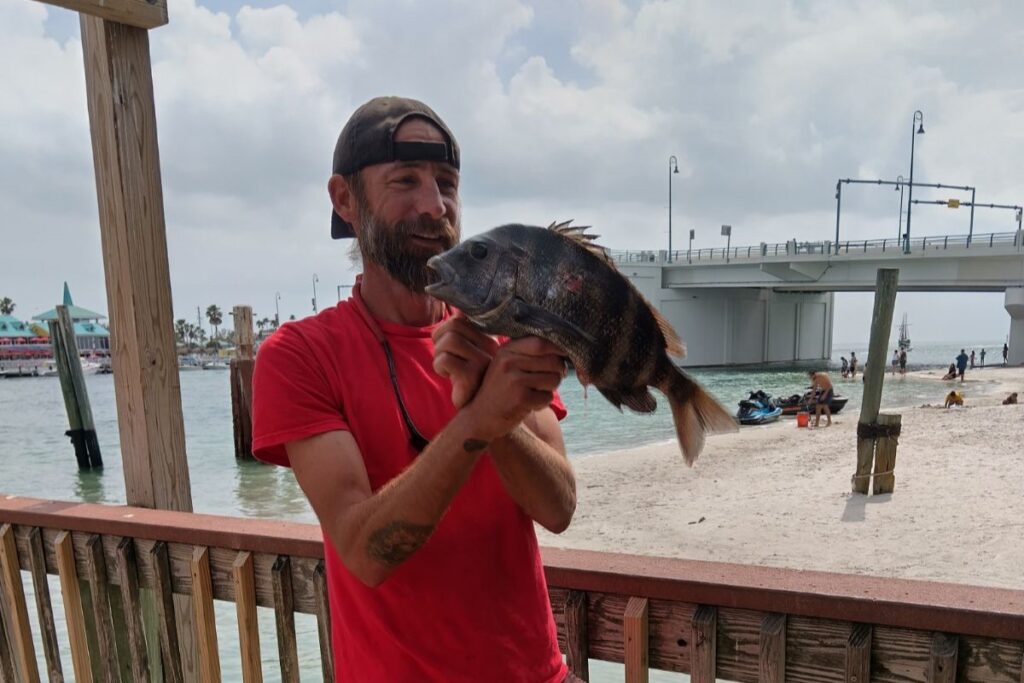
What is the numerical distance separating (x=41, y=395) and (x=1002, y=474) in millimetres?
55168

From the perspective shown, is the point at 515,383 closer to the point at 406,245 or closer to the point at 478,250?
the point at 478,250

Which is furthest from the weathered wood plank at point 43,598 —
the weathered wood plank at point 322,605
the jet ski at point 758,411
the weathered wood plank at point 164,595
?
the jet ski at point 758,411

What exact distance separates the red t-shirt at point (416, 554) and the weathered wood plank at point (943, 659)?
757mm

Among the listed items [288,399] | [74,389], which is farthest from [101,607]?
[74,389]

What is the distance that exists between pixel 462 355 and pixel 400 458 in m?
0.34

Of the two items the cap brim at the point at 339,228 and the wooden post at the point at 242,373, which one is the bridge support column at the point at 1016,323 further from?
the cap brim at the point at 339,228

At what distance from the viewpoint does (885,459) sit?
9438 millimetres

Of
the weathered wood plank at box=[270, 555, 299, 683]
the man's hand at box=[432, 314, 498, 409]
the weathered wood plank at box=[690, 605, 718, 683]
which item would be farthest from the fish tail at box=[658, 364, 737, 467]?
the weathered wood plank at box=[270, 555, 299, 683]

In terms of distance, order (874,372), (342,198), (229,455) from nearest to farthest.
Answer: (342,198) < (874,372) < (229,455)

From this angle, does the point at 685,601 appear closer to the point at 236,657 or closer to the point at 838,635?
the point at 838,635

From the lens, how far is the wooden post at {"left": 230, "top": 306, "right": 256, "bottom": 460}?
19078 mm

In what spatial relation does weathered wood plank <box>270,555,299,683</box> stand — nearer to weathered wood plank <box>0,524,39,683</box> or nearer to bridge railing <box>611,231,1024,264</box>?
weathered wood plank <box>0,524,39,683</box>

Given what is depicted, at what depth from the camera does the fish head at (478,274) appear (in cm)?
107

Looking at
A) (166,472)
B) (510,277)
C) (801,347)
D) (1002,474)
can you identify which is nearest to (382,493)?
(510,277)
